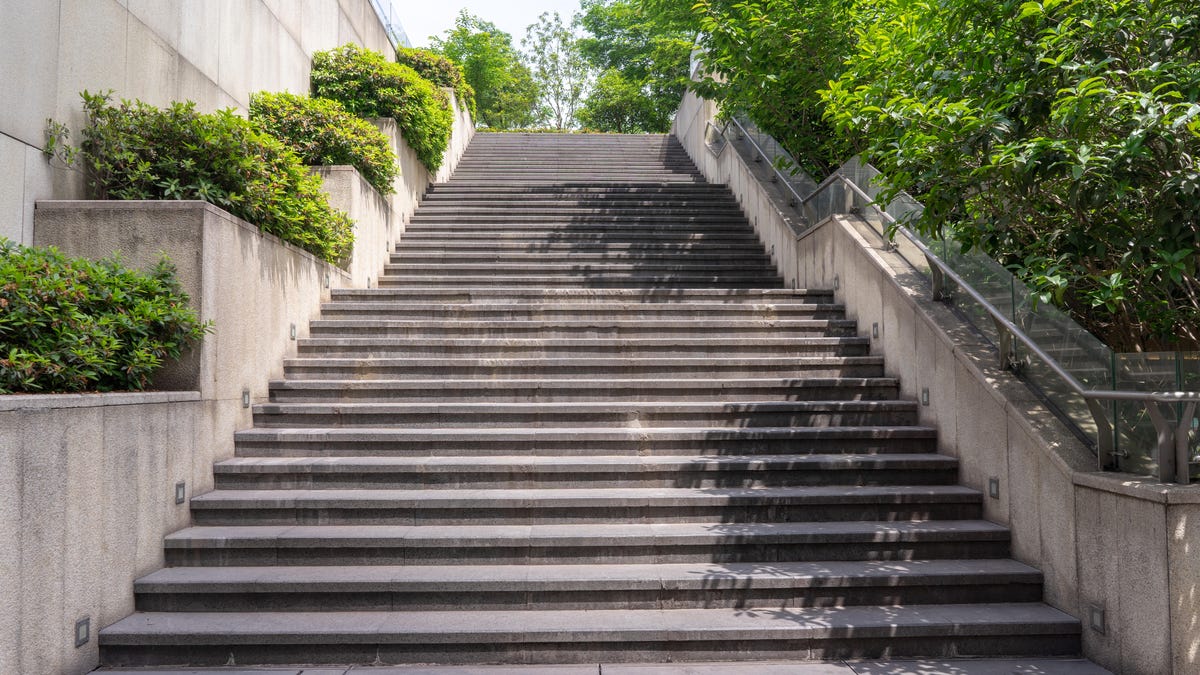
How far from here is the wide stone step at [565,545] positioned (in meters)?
5.15

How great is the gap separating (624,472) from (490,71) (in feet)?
98.8

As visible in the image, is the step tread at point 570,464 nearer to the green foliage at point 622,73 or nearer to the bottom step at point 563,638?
the bottom step at point 563,638

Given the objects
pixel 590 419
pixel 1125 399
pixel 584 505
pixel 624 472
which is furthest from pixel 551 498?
pixel 1125 399

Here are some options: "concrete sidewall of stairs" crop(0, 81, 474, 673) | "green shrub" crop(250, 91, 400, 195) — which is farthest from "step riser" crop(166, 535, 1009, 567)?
"green shrub" crop(250, 91, 400, 195)

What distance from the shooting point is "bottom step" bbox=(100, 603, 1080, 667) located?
14.5 ft

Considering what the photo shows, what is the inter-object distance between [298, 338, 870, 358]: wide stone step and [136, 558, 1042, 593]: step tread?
3129 millimetres

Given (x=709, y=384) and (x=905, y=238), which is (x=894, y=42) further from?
(x=709, y=384)

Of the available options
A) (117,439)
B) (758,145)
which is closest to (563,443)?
(117,439)

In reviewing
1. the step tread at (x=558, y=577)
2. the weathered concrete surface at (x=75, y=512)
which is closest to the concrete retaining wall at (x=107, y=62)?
the weathered concrete surface at (x=75, y=512)

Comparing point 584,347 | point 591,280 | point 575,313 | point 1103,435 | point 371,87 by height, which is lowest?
point 1103,435

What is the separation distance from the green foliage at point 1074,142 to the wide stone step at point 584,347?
2287 millimetres

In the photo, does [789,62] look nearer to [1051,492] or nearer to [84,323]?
[1051,492]

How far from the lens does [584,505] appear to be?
5.62 metres

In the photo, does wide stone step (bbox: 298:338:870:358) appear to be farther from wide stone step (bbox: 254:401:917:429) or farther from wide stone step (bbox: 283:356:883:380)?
wide stone step (bbox: 254:401:917:429)
